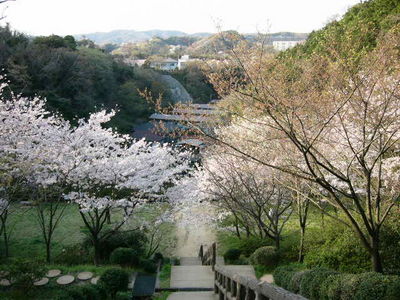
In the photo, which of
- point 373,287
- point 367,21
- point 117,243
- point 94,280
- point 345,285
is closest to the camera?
point 373,287

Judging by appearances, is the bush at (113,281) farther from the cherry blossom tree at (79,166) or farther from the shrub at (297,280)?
the shrub at (297,280)

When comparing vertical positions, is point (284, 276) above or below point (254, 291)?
below

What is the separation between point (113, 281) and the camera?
25.9ft

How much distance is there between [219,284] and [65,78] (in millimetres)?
28120

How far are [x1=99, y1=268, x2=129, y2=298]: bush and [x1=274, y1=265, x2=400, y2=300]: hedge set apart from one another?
344 centimetres

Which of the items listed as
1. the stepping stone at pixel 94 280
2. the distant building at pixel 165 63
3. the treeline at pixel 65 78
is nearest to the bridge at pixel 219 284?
the stepping stone at pixel 94 280

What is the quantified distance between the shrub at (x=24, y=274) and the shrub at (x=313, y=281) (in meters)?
5.19

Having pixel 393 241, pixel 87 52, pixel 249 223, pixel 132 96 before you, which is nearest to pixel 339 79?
pixel 393 241

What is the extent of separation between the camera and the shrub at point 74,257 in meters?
11.3

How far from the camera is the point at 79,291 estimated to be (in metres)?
6.77

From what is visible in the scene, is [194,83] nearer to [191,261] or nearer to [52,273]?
[191,261]

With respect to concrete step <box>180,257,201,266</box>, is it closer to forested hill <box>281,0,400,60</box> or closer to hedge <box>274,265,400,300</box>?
hedge <box>274,265,400,300</box>

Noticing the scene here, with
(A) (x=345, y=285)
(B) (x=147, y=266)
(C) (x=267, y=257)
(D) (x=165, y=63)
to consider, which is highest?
(D) (x=165, y=63)

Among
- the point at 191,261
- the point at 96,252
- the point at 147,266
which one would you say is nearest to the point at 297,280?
the point at 147,266
